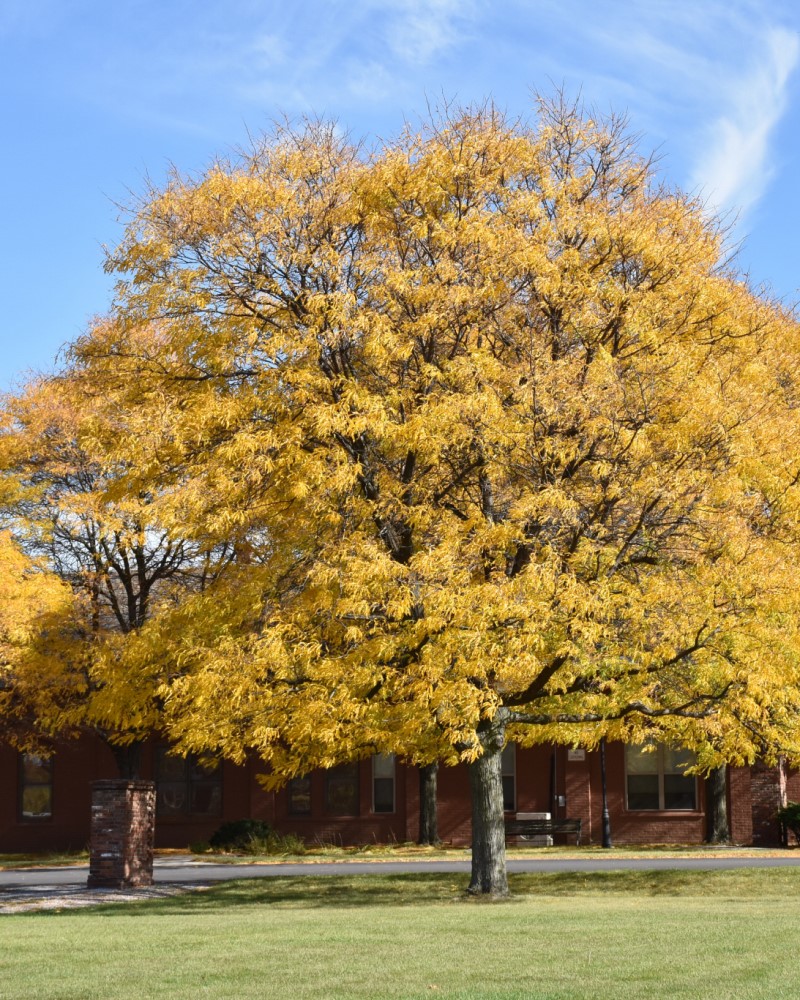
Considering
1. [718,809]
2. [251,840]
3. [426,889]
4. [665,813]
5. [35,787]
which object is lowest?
[426,889]

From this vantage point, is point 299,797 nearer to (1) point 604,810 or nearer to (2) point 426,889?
(1) point 604,810

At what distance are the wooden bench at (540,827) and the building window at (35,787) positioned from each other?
14076mm

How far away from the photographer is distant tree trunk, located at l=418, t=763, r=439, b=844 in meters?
36.7

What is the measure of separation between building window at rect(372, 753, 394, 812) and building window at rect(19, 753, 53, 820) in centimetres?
982

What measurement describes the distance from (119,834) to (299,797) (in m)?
17.7

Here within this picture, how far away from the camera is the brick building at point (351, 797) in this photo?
38812 millimetres

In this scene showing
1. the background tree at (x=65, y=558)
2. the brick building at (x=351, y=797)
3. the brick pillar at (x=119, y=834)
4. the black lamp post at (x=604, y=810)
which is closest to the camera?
the brick pillar at (x=119, y=834)

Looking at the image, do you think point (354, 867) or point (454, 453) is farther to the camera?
point (354, 867)

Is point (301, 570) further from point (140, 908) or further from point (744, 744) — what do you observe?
point (744, 744)

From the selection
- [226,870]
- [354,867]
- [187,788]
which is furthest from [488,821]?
[187,788]

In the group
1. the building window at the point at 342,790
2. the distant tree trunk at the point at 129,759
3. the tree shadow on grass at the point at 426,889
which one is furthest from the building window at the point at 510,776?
the tree shadow on grass at the point at 426,889

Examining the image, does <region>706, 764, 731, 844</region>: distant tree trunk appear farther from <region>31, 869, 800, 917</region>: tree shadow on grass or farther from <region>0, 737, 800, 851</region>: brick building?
<region>31, 869, 800, 917</region>: tree shadow on grass

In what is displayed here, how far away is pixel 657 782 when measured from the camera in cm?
3934

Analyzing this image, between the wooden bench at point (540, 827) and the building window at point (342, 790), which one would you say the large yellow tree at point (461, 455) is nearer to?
the wooden bench at point (540, 827)
